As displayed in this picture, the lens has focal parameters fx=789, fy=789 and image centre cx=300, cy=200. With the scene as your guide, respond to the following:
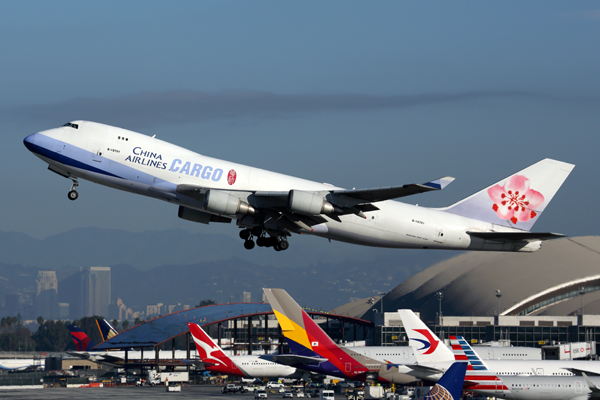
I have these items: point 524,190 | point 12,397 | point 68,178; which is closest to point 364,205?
point 524,190

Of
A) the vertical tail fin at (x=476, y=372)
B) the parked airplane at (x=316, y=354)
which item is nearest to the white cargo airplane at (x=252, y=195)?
the vertical tail fin at (x=476, y=372)

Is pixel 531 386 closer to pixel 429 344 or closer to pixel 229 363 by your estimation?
pixel 429 344

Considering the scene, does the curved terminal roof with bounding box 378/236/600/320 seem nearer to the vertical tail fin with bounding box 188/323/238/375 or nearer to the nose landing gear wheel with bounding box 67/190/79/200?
the vertical tail fin with bounding box 188/323/238/375

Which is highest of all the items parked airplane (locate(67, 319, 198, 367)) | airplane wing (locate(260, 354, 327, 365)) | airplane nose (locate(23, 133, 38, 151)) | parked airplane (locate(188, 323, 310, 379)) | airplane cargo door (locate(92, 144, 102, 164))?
airplane nose (locate(23, 133, 38, 151))

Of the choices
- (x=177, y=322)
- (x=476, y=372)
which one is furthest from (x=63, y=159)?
(x=177, y=322)

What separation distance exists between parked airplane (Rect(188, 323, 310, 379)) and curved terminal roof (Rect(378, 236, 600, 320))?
90.5m

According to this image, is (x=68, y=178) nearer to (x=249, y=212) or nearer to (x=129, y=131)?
(x=129, y=131)

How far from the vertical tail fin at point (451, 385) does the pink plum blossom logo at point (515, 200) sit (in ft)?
36.7

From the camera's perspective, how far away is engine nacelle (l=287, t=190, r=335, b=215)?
44656 millimetres

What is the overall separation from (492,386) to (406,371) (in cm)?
1068

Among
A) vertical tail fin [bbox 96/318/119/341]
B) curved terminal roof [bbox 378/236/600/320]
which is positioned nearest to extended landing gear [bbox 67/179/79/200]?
vertical tail fin [bbox 96/318/119/341]

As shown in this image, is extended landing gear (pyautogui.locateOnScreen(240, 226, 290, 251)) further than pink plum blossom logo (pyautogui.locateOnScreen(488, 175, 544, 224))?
No

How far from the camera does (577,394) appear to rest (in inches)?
2036

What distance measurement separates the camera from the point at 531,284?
170125 millimetres
